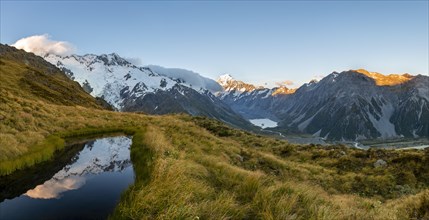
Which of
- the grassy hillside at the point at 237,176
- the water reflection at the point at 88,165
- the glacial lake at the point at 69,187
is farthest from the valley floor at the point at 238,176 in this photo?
the water reflection at the point at 88,165

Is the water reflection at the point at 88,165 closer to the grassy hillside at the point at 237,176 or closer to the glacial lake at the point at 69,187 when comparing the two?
the glacial lake at the point at 69,187

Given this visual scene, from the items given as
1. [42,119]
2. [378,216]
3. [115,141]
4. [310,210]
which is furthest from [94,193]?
[42,119]

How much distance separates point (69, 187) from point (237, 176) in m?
9.71

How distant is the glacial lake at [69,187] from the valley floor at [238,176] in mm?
1213

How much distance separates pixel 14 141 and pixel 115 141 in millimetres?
14545

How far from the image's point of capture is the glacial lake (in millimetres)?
15550

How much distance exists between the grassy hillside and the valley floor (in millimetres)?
37

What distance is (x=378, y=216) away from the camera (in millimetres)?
10945

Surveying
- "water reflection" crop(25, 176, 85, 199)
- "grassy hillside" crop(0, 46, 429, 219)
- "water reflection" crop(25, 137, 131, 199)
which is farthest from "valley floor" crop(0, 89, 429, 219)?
"water reflection" crop(25, 176, 85, 199)

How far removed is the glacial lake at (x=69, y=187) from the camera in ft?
51.0

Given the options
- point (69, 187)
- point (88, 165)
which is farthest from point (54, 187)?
point (88, 165)

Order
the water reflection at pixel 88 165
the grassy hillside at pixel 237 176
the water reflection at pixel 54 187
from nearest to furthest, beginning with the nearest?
the grassy hillside at pixel 237 176
the water reflection at pixel 54 187
the water reflection at pixel 88 165

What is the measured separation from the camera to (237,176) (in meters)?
15.9

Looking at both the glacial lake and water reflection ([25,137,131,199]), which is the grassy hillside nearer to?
the glacial lake
